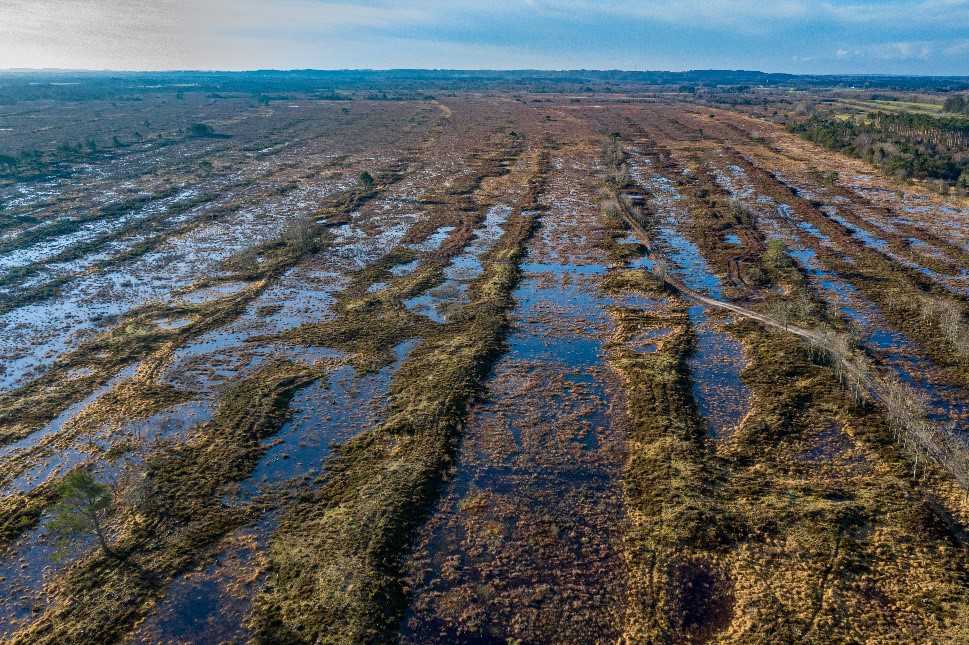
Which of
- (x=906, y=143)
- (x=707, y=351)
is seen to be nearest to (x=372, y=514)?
(x=707, y=351)

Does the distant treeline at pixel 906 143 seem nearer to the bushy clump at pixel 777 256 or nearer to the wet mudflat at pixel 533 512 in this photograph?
the bushy clump at pixel 777 256

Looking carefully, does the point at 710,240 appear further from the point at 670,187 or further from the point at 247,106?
the point at 247,106

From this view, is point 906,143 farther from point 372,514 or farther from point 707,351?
point 372,514

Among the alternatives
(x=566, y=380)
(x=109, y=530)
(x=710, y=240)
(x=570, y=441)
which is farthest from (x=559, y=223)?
(x=109, y=530)

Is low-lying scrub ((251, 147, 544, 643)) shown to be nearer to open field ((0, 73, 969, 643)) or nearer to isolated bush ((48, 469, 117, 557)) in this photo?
open field ((0, 73, 969, 643))

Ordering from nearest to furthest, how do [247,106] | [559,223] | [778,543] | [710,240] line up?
[778,543]
[710,240]
[559,223]
[247,106]

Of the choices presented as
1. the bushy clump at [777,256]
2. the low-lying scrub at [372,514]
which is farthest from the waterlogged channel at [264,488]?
the bushy clump at [777,256]

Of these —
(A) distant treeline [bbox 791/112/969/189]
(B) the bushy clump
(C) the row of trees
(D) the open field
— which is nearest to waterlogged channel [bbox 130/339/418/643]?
(D) the open field
